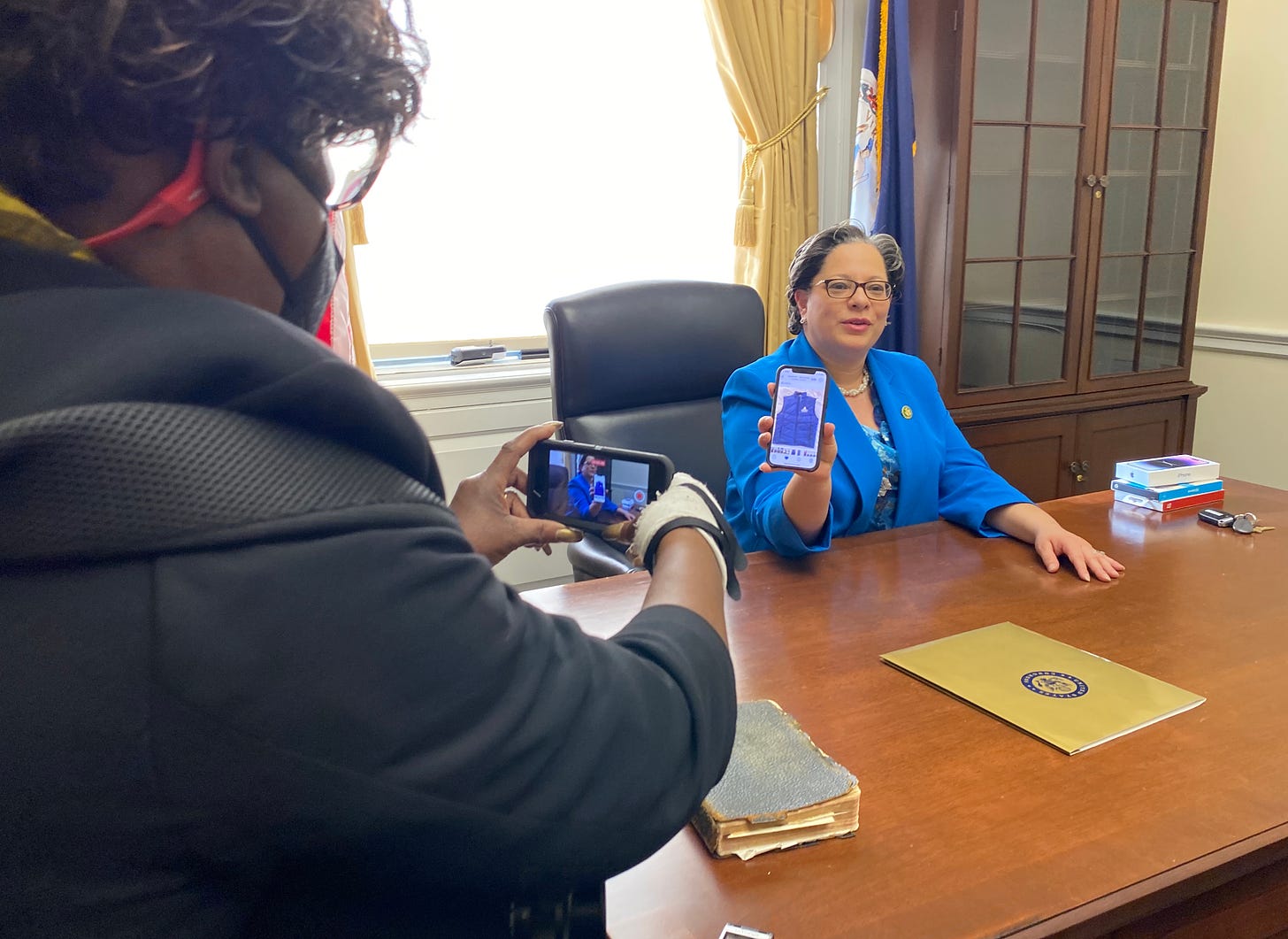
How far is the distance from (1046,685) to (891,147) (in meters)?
2.06

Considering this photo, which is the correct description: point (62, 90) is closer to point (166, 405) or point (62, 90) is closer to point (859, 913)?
point (166, 405)

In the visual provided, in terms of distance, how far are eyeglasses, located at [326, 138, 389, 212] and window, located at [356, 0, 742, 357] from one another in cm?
204

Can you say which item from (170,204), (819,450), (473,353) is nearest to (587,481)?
(819,450)

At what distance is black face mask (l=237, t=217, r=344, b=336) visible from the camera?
20.9 inches

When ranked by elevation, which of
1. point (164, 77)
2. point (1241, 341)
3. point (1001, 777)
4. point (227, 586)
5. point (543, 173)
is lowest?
point (1001, 777)

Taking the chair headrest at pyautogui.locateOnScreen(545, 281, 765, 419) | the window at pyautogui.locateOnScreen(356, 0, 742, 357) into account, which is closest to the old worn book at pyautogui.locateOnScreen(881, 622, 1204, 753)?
the chair headrest at pyautogui.locateOnScreen(545, 281, 765, 419)

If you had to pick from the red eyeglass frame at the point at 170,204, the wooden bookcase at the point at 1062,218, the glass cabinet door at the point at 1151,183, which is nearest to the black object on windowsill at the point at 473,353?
the wooden bookcase at the point at 1062,218

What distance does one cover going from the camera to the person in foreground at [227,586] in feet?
1.30

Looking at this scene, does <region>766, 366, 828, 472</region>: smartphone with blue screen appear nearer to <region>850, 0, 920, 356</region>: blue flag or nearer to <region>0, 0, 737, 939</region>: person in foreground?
<region>0, 0, 737, 939</region>: person in foreground

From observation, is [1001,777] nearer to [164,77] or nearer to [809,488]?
[809,488]

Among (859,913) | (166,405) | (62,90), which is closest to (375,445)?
(166,405)

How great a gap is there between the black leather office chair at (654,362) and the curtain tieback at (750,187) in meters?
0.66

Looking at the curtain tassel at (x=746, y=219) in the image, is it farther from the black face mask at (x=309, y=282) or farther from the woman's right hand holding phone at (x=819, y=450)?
the black face mask at (x=309, y=282)

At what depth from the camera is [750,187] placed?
2.85 m
